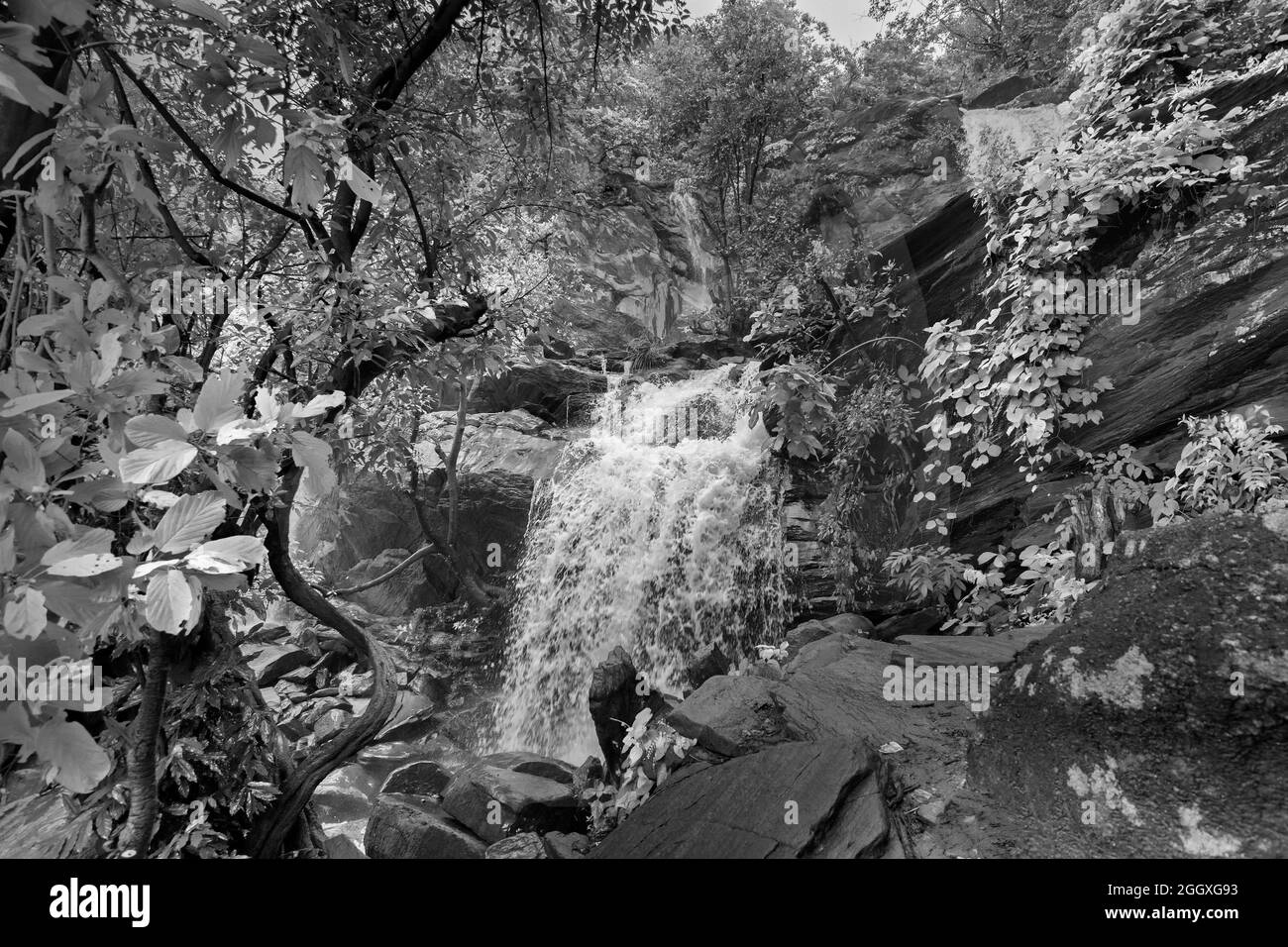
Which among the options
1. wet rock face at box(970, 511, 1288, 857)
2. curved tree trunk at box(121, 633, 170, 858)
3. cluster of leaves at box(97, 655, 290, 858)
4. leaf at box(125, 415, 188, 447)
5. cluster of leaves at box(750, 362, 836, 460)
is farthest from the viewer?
cluster of leaves at box(750, 362, 836, 460)

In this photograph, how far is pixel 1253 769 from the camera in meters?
2.08

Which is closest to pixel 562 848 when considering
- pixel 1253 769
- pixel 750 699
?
A: pixel 750 699

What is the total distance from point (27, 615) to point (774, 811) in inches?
106

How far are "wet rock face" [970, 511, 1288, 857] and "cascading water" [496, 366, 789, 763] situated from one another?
5546mm

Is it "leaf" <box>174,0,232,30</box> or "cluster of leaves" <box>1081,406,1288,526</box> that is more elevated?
"leaf" <box>174,0,232,30</box>

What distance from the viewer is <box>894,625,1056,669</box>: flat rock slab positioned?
4234 mm

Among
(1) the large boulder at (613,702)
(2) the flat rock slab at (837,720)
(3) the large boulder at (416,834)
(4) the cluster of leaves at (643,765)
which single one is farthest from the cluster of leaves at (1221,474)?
(3) the large boulder at (416,834)

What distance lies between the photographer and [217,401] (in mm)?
1217

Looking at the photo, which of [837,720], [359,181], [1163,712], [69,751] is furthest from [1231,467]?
[69,751]

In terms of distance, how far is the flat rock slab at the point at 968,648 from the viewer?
4.23 m

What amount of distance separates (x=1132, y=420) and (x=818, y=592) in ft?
12.3

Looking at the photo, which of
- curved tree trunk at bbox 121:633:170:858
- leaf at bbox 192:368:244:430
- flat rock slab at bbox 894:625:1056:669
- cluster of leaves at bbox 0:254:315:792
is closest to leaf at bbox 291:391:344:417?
cluster of leaves at bbox 0:254:315:792

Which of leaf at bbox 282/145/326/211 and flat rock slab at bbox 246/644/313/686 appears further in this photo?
flat rock slab at bbox 246/644/313/686

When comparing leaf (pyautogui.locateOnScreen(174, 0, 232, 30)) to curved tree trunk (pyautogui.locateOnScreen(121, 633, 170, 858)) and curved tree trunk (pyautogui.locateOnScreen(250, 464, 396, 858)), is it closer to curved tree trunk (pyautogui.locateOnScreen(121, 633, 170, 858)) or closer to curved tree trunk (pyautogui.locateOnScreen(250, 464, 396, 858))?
curved tree trunk (pyautogui.locateOnScreen(121, 633, 170, 858))
